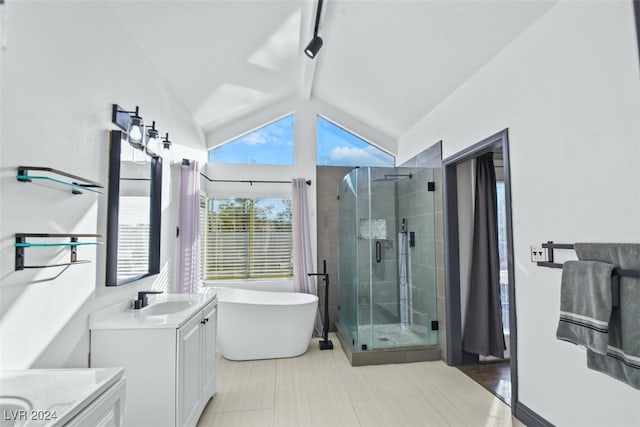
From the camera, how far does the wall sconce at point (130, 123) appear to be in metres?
2.13

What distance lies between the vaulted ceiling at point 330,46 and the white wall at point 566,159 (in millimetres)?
328

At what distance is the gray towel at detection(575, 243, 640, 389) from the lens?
1.45 metres

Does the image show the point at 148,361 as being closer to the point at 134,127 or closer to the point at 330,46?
the point at 134,127

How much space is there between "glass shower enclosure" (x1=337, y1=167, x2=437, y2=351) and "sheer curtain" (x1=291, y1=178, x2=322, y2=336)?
79 cm

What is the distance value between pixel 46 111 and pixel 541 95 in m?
2.77

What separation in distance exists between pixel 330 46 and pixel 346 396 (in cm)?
319

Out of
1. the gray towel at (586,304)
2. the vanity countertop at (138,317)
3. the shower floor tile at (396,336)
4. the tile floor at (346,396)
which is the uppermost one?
the gray towel at (586,304)

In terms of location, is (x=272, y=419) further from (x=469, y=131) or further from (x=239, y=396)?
(x=469, y=131)

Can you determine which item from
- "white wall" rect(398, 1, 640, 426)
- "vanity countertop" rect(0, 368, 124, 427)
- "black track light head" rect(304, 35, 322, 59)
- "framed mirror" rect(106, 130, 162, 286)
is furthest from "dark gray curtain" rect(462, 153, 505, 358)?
"vanity countertop" rect(0, 368, 124, 427)

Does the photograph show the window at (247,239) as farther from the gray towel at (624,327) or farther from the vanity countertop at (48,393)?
the gray towel at (624,327)

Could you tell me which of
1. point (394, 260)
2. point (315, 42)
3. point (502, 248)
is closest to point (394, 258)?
point (394, 260)

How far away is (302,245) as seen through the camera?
4.28 metres
